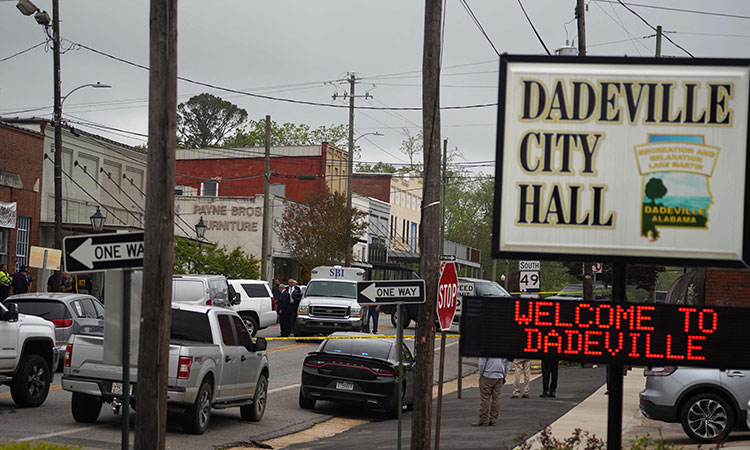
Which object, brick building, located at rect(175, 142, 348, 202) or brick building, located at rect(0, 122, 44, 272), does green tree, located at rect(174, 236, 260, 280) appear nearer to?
brick building, located at rect(0, 122, 44, 272)

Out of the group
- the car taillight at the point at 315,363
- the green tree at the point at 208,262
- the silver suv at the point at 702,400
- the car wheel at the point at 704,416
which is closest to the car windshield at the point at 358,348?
the car taillight at the point at 315,363

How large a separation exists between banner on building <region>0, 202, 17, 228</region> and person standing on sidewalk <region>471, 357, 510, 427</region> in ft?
77.3

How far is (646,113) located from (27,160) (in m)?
33.0

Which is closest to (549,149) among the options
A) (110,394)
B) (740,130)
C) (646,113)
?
(646,113)

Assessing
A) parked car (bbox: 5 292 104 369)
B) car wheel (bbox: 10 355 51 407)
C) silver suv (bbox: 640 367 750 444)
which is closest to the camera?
silver suv (bbox: 640 367 750 444)

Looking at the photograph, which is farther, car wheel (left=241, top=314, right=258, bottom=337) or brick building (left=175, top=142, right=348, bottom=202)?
brick building (left=175, top=142, right=348, bottom=202)

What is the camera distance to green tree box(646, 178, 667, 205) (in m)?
9.04

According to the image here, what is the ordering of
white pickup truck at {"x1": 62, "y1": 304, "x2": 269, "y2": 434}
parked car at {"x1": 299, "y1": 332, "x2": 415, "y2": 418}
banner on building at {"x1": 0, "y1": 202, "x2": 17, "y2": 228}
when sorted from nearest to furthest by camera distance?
white pickup truck at {"x1": 62, "y1": 304, "x2": 269, "y2": 434}
parked car at {"x1": 299, "y1": 332, "x2": 415, "y2": 418}
banner on building at {"x1": 0, "y1": 202, "x2": 17, "y2": 228}

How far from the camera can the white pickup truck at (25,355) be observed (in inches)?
639

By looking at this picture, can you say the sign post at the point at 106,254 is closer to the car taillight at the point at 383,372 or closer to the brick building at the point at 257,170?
the car taillight at the point at 383,372

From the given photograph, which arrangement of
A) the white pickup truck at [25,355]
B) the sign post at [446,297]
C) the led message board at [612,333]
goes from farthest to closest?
the white pickup truck at [25,355], the sign post at [446,297], the led message board at [612,333]

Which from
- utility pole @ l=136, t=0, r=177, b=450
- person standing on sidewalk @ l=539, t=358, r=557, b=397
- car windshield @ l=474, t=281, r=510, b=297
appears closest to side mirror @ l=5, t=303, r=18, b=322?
utility pole @ l=136, t=0, r=177, b=450

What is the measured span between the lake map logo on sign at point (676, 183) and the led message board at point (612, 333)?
2.74ft

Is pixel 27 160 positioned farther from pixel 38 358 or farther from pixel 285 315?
pixel 38 358
